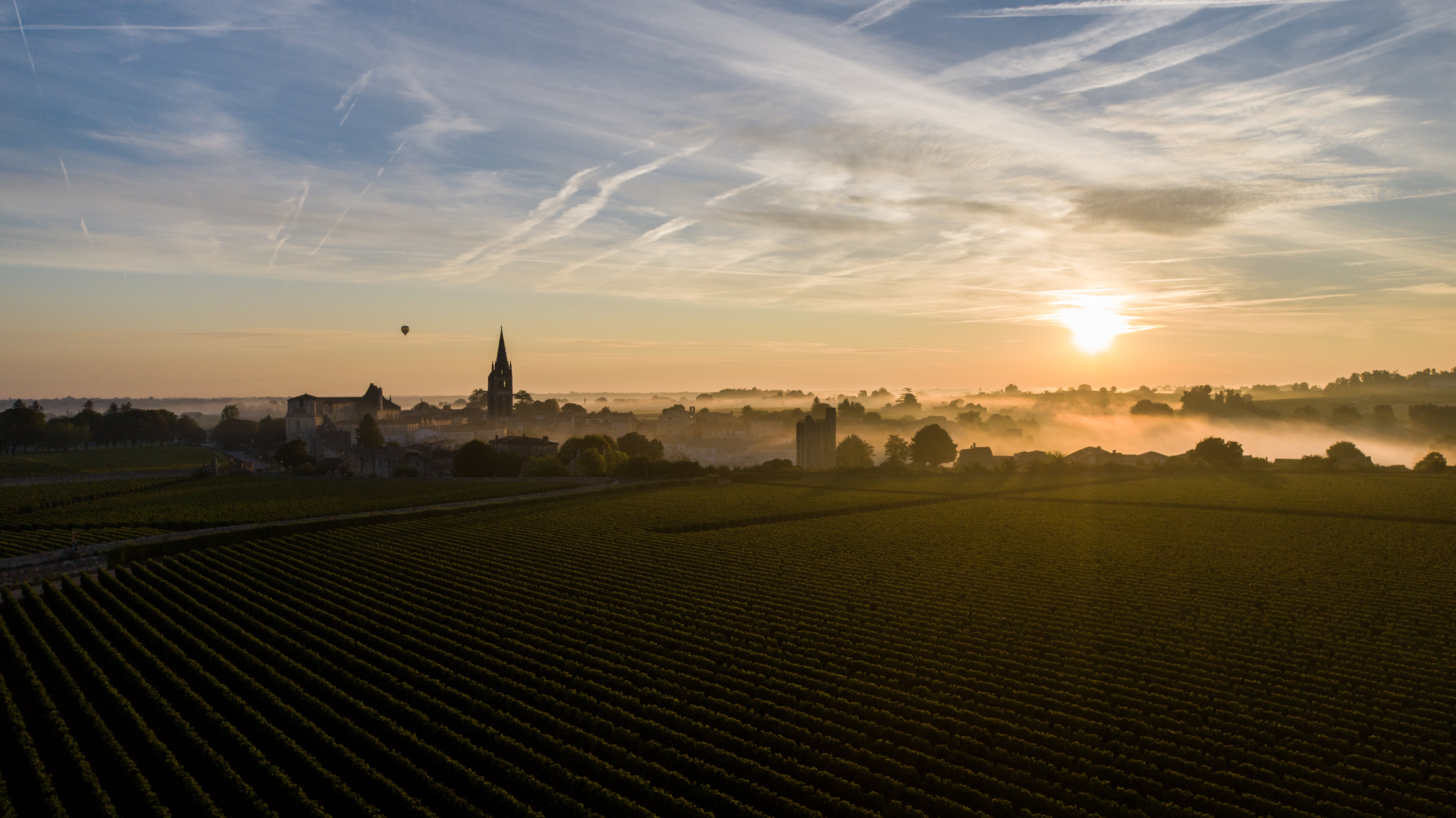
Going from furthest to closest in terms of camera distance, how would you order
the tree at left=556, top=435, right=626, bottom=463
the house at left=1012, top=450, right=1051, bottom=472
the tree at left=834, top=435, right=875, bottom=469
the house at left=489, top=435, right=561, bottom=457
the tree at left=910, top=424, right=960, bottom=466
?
the tree at left=834, top=435, right=875, bottom=469 < the tree at left=910, top=424, right=960, bottom=466 < the house at left=489, top=435, right=561, bottom=457 < the house at left=1012, top=450, right=1051, bottom=472 < the tree at left=556, top=435, right=626, bottom=463

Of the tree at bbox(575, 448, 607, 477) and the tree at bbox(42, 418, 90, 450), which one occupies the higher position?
the tree at bbox(42, 418, 90, 450)

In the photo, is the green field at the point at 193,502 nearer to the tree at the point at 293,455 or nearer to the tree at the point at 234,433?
the tree at the point at 293,455

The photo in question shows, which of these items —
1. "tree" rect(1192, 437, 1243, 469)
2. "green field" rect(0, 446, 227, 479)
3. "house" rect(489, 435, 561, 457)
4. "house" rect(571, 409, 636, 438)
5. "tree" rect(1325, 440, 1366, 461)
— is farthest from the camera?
"house" rect(571, 409, 636, 438)

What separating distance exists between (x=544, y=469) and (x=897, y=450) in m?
55.8

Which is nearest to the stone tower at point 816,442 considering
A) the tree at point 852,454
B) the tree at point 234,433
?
the tree at point 852,454

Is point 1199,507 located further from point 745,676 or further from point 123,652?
point 123,652

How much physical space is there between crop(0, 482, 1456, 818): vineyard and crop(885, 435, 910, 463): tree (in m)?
73.6

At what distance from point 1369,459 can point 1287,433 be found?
7197cm

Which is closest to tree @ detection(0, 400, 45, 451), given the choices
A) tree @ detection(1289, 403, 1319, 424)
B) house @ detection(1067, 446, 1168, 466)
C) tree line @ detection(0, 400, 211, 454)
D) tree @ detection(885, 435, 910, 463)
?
tree line @ detection(0, 400, 211, 454)

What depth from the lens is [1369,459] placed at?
109188 mm

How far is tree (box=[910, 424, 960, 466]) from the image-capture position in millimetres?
116250

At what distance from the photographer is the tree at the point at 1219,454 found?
336 ft

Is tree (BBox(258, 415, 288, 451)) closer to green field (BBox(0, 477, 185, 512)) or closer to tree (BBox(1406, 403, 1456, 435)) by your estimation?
green field (BBox(0, 477, 185, 512))

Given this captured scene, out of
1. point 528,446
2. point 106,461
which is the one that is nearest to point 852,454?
point 528,446
